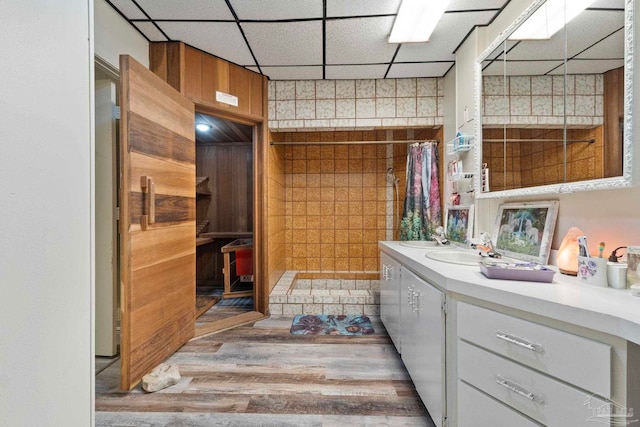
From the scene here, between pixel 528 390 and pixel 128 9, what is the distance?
2.94 metres

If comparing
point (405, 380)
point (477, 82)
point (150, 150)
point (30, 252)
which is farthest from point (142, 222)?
point (477, 82)

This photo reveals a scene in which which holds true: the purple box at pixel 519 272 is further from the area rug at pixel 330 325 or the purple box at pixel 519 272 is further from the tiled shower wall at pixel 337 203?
the tiled shower wall at pixel 337 203

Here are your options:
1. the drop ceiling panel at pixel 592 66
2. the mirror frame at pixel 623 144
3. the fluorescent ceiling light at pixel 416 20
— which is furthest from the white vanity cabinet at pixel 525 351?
the fluorescent ceiling light at pixel 416 20

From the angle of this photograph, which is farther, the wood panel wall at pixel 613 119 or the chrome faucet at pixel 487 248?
the chrome faucet at pixel 487 248

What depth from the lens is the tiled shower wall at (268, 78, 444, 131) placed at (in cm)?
269

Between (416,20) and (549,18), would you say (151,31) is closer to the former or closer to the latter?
(416,20)

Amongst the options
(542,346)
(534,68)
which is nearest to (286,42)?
(534,68)

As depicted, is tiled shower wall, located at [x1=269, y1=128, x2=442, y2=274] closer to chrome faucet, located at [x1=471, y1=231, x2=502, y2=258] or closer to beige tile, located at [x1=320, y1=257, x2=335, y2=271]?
beige tile, located at [x1=320, y1=257, x2=335, y2=271]

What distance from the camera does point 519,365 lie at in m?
0.94

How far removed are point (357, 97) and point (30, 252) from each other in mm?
2655

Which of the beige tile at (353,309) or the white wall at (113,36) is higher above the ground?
the white wall at (113,36)

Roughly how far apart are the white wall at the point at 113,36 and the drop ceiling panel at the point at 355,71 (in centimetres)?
153

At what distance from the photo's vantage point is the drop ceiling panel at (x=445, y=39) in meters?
1.86

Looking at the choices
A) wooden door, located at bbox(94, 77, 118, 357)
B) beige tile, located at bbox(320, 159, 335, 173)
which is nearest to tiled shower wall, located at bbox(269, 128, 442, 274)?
beige tile, located at bbox(320, 159, 335, 173)
